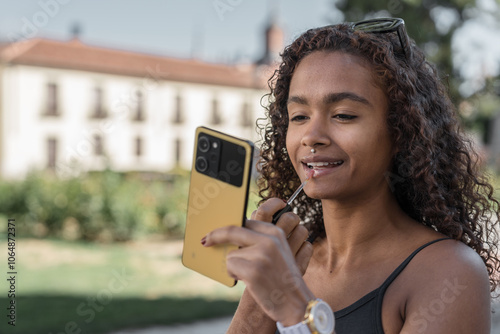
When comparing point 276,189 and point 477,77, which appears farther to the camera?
point 477,77

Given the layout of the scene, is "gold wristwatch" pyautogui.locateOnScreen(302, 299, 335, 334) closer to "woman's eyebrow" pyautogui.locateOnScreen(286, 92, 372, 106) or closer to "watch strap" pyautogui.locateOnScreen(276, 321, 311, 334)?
"watch strap" pyautogui.locateOnScreen(276, 321, 311, 334)

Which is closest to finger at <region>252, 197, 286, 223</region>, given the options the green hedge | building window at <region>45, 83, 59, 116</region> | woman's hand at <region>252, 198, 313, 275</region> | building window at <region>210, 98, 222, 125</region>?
woman's hand at <region>252, 198, 313, 275</region>

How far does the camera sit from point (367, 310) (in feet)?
4.55

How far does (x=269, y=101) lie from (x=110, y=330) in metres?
3.77

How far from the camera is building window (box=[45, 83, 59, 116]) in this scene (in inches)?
1166

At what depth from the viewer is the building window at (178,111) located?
33500mm

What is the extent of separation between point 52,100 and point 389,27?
101 feet

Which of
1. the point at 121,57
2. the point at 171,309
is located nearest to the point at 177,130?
the point at 121,57

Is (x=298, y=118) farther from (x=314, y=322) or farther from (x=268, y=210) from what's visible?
(x=314, y=322)

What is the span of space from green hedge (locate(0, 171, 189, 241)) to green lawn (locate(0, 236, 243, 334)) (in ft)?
1.80

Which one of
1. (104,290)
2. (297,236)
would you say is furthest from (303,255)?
(104,290)

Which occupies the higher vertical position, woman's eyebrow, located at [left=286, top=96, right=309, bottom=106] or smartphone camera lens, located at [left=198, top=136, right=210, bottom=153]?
woman's eyebrow, located at [left=286, top=96, right=309, bottom=106]

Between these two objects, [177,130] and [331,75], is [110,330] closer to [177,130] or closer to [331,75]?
[331,75]

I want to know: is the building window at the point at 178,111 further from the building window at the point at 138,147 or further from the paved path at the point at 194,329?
the paved path at the point at 194,329
